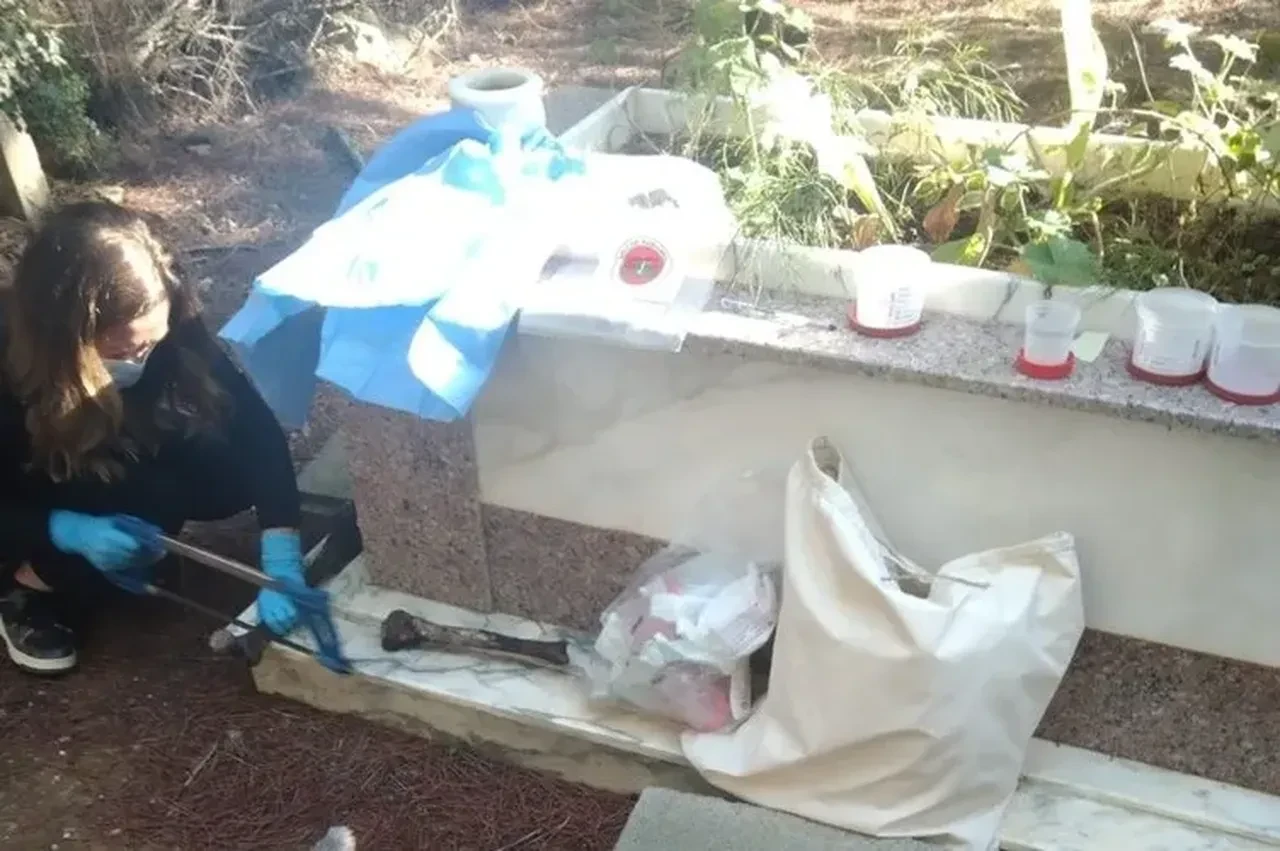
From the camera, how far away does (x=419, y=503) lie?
1.81m

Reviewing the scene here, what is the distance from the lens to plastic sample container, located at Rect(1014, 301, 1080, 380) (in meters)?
1.38

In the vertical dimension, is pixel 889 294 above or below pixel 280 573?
above

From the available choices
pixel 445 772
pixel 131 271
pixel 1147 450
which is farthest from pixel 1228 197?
pixel 131 271

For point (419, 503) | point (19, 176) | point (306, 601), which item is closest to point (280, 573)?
point (306, 601)

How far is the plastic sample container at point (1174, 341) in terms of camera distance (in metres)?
1.36

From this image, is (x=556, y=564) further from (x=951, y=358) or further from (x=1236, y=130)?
(x=1236, y=130)

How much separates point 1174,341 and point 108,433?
1.40 m

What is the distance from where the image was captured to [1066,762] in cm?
156

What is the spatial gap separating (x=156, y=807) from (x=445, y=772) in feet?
1.28

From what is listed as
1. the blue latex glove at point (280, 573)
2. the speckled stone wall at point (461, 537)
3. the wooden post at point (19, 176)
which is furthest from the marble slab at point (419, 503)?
the wooden post at point (19, 176)

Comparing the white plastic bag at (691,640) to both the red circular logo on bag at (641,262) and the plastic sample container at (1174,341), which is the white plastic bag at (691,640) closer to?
the red circular logo on bag at (641,262)

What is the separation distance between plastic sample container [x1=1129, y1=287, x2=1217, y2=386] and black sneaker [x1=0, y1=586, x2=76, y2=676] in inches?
62.3

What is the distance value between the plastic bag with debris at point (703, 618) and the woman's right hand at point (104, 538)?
69 centimetres

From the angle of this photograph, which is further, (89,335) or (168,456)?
(168,456)
